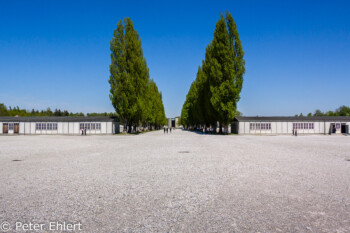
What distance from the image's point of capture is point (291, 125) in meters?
46.5

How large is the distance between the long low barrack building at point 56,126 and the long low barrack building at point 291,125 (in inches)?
964

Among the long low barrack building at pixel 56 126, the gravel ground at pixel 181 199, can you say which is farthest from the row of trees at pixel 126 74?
the gravel ground at pixel 181 199

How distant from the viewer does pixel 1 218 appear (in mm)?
4125

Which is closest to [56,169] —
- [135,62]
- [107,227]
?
[107,227]

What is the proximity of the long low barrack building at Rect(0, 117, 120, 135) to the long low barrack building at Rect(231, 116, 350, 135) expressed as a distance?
24.5 meters

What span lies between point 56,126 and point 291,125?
43151mm

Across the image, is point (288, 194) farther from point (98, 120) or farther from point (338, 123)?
point (338, 123)

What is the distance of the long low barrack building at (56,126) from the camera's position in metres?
45.6

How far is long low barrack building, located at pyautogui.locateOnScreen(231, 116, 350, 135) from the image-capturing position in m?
45.7

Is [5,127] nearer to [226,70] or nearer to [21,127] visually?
[21,127]

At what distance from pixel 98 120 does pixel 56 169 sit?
38.2 metres
